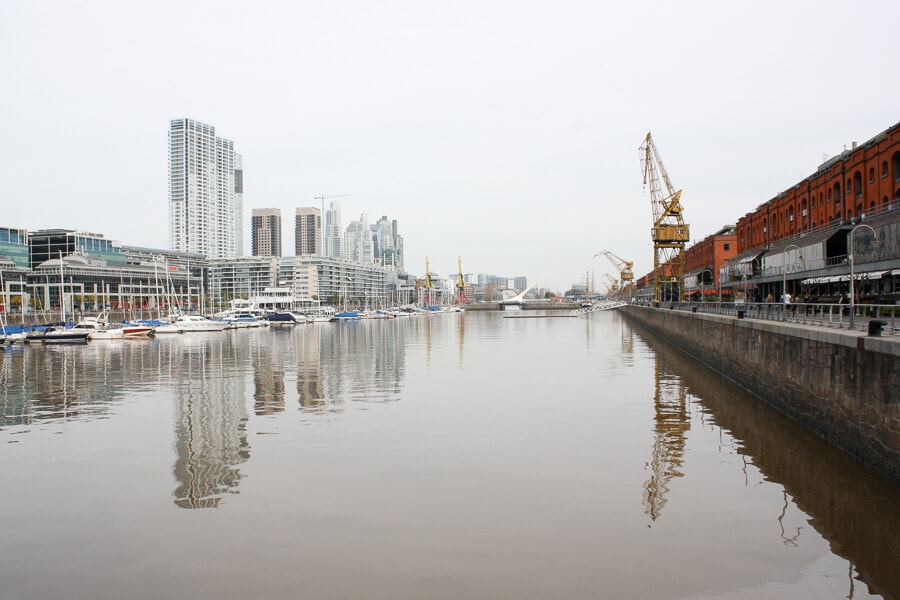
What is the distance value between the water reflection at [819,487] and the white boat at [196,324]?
74.5 metres

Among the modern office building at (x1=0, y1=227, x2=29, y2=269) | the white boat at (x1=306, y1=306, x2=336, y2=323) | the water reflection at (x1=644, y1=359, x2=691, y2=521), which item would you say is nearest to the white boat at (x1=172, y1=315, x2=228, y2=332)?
the white boat at (x1=306, y1=306, x2=336, y2=323)

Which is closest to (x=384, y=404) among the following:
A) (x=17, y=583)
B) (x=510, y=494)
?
(x=510, y=494)

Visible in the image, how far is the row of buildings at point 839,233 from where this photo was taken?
116ft

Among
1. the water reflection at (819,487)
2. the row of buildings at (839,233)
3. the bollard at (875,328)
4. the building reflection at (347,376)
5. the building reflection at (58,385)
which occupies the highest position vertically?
the row of buildings at (839,233)

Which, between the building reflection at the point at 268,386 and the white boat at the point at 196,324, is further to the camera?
the white boat at the point at 196,324

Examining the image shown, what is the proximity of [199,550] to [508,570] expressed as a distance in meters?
5.09

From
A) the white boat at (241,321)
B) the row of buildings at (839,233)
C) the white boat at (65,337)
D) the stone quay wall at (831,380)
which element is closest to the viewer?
the stone quay wall at (831,380)

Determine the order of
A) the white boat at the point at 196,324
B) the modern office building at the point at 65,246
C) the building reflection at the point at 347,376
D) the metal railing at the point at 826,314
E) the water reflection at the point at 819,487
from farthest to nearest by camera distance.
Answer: the modern office building at the point at 65,246 → the white boat at the point at 196,324 → the building reflection at the point at 347,376 → the metal railing at the point at 826,314 → the water reflection at the point at 819,487

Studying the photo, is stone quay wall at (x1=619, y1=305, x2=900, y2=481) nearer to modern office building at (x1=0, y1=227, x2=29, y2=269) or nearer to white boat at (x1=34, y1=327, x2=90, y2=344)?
white boat at (x1=34, y1=327, x2=90, y2=344)

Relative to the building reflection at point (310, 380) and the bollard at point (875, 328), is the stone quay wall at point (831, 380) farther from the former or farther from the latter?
the building reflection at point (310, 380)

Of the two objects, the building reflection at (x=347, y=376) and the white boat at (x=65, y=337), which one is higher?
the white boat at (x=65, y=337)

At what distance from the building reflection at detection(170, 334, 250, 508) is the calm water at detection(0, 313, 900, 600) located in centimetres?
10

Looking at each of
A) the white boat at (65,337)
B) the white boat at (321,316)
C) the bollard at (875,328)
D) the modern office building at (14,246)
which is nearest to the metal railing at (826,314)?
the bollard at (875,328)

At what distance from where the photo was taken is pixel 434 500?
13117 millimetres
